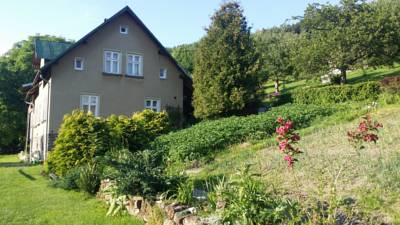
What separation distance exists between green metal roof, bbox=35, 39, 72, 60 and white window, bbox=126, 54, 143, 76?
4725 mm

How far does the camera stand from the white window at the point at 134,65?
81.4ft

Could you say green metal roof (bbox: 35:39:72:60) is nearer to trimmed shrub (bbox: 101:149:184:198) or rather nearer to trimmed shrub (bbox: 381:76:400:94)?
trimmed shrub (bbox: 381:76:400:94)

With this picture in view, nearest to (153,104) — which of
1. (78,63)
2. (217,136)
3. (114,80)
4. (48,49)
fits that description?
(114,80)

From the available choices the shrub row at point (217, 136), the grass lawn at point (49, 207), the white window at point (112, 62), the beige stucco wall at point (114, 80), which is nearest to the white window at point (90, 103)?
the beige stucco wall at point (114, 80)

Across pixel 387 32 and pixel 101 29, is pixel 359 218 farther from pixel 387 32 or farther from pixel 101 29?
pixel 387 32

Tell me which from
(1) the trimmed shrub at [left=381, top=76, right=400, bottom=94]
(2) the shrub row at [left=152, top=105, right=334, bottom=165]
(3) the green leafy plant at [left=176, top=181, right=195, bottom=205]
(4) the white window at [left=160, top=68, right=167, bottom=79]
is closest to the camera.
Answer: (3) the green leafy plant at [left=176, top=181, right=195, bottom=205]

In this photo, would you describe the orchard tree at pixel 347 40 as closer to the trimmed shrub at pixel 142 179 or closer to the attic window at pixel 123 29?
the attic window at pixel 123 29

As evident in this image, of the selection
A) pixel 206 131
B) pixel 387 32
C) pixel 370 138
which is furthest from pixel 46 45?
pixel 370 138

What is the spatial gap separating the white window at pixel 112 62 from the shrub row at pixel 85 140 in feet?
28.7

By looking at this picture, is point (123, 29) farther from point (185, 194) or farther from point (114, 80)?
point (185, 194)

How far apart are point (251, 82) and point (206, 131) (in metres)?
8.56

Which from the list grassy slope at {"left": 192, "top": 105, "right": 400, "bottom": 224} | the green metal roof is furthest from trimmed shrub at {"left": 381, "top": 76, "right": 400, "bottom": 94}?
the green metal roof

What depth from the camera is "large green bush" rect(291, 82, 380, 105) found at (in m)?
21.0

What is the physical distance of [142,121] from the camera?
58.4ft
